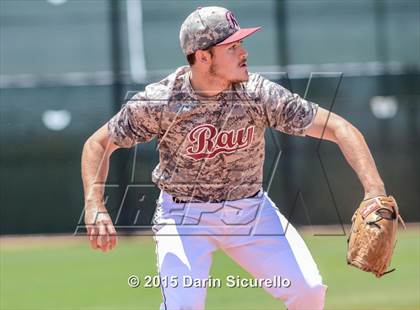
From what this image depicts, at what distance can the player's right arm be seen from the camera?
13.2 feet

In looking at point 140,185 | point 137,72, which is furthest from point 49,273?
point 137,72

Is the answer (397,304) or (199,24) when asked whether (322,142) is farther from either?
(199,24)

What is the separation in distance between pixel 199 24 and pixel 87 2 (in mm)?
7717

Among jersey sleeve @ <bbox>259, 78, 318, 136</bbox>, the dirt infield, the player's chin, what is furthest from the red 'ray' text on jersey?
the dirt infield

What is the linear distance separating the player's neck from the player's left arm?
19.2 inches

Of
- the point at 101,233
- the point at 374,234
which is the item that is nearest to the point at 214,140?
the point at 101,233

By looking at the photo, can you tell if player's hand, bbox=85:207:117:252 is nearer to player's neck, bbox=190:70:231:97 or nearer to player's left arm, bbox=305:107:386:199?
player's neck, bbox=190:70:231:97

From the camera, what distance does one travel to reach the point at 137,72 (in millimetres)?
11680

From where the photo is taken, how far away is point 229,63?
4.36 meters

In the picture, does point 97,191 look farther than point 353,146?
Yes

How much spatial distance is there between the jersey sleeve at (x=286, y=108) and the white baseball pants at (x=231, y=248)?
0.44m

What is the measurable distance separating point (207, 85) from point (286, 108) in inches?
16.5

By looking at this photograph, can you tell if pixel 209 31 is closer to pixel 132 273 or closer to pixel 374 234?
pixel 374 234

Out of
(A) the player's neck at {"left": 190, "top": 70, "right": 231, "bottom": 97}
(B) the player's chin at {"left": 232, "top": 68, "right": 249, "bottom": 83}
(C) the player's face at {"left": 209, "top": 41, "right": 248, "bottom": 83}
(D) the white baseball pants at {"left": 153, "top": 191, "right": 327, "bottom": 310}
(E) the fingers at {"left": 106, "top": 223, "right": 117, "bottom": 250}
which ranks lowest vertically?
(D) the white baseball pants at {"left": 153, "top": 191, "right": 327, "bottom": 310}
